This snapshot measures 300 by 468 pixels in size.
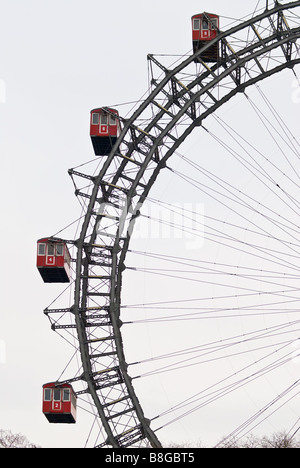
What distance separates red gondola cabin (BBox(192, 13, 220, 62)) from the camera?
53438 mm

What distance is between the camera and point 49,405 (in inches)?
2095

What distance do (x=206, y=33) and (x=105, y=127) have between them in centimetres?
738

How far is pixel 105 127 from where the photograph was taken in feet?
182

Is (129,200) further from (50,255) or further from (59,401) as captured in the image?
(59,401)

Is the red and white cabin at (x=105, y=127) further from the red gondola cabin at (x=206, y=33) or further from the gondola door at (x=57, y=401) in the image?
the gondola door at (x=57, y=401)

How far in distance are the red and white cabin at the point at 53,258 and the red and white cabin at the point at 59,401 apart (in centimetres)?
599

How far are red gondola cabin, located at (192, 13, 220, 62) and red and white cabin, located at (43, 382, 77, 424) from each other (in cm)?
1869

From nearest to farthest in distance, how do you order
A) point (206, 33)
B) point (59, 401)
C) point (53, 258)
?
point (59, 401)
point (206, 33)
point (53, 258)

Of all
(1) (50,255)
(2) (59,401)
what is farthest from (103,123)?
(2) (59,401)

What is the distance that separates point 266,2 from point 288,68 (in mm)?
3568

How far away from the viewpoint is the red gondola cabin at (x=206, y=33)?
2104 inches

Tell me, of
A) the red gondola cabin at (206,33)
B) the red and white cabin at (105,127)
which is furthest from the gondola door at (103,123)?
the red gondola cabin at (206,33)

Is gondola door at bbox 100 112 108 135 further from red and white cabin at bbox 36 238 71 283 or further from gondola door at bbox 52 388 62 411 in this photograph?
gondola door at bbox 52 388 62 411
